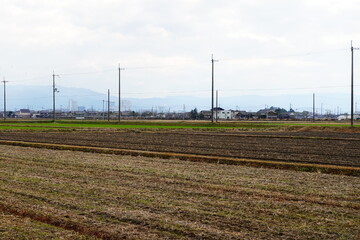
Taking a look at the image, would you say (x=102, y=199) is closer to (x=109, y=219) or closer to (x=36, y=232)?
(x=109, y=219)

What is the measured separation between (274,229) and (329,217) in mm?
1809

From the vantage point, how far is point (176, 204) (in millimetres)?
12094

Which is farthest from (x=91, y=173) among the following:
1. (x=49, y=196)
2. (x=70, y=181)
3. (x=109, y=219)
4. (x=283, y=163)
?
(x=283, y=163)

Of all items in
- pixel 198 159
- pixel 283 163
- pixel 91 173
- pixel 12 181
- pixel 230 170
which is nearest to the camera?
pixel 12 181

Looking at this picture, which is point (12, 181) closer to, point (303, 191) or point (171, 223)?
point (171, 223)

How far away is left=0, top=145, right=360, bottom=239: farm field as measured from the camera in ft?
32.1

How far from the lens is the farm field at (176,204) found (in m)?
9.78

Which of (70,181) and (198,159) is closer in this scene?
(70,181)

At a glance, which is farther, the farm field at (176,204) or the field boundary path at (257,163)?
the field boundary path at (257,163)

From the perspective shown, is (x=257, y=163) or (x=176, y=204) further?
(x=257, y=163)

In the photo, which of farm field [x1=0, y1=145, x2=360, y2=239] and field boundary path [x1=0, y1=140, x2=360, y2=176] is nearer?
farm field [x1=0, y1=145, x2=360, y2=239]

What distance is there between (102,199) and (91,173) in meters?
5.27

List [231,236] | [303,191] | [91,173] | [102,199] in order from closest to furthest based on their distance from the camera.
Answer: [231,236] < [102,199] < [303,191] < [91,173]

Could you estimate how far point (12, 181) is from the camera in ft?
50.9
